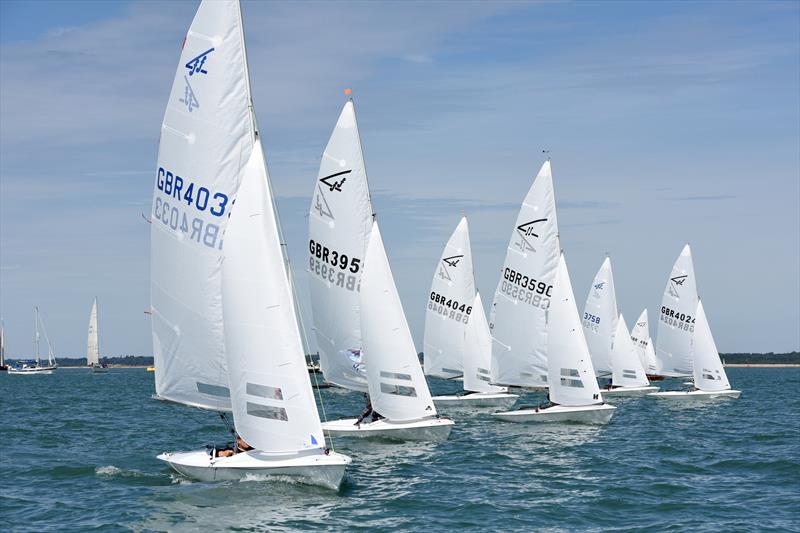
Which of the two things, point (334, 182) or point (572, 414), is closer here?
point (334, 182)

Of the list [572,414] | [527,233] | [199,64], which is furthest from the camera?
[527,233]

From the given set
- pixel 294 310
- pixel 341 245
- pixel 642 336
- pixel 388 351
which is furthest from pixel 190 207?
pixel 642 336

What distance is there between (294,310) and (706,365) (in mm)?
35765

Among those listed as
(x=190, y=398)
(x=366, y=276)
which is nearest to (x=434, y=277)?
(x=366, y=276)

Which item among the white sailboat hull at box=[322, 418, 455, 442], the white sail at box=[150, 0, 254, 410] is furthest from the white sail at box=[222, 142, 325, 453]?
the white sailboat hull at box=[322, 418, 455, 442]

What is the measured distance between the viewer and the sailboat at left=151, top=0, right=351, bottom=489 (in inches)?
819

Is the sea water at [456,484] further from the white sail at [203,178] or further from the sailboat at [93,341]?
the sailboat at [93,341]

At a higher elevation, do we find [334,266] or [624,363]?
[334,266]

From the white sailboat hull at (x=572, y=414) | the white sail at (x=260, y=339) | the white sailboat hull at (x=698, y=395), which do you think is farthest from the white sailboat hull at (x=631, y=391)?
the white sail at (x=260, y=339)

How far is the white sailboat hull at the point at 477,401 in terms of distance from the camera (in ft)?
150

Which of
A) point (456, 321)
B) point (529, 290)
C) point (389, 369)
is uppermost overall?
point (529, 290)

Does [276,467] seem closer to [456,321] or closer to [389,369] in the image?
[389,369]

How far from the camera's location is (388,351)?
95.9 ft

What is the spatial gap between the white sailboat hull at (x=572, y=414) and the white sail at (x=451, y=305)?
12282 mm
